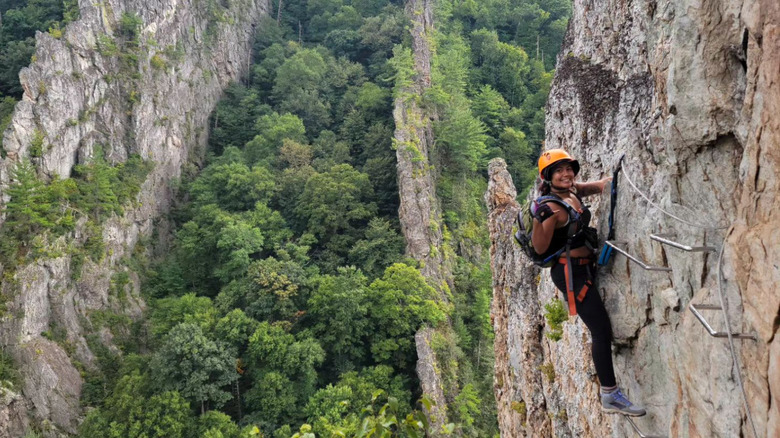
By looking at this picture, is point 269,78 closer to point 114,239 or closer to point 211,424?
point 114,239

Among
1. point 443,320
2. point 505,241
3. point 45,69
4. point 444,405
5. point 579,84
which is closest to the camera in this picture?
point 579,84

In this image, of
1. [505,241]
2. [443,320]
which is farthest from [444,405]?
[505,241]

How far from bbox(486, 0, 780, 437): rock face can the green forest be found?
1117 centimetres

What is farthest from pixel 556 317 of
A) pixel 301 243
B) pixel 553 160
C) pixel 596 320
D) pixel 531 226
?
pixel 301 243

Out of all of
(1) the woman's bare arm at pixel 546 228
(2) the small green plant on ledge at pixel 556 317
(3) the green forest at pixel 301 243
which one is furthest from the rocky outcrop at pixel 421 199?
(1) the woman's bare arm at pixel 546 228

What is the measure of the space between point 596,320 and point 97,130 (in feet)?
113

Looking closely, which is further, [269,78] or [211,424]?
[269,78]

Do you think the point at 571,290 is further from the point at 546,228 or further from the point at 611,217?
the point at 611,217

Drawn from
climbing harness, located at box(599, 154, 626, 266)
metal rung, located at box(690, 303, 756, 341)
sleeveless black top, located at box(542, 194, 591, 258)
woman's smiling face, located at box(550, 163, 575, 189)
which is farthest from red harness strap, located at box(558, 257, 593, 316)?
metal rung, located at box(690, 303, 756, 341)

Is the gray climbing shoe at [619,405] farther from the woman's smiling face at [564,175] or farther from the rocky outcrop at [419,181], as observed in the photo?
the rocky outcrop at [419,181]

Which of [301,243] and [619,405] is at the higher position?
[301,243]

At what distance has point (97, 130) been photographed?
3022 centimetres

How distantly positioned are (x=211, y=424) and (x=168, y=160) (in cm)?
2343

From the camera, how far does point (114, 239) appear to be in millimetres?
28844
